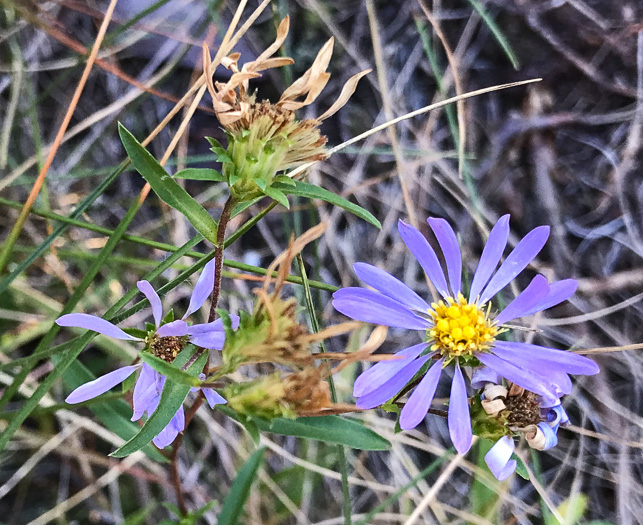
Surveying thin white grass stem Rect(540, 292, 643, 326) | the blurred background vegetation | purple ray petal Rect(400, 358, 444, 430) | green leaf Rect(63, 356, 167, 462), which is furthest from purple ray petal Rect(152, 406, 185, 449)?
thin white grass stem Rect(540, 292, 643, 326)

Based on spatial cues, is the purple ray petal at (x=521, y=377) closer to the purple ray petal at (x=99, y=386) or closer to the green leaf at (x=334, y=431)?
the green leaf at (x=334, y=431)

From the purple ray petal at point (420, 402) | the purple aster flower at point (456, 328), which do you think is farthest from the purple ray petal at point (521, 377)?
the purple ray petal at point (420, 402)

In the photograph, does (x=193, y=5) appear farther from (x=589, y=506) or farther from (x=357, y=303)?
(x=589, y=506)

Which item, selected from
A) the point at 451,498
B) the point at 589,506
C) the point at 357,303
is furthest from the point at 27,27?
the point at 589,506

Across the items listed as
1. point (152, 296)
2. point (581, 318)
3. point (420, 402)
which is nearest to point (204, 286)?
point (152, 296)

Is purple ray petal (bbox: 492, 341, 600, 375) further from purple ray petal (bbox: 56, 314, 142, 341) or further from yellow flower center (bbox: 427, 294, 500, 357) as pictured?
purple ray petal (bbox: 56, 314, 142, 341)

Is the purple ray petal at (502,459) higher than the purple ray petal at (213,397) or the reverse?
the reverse
